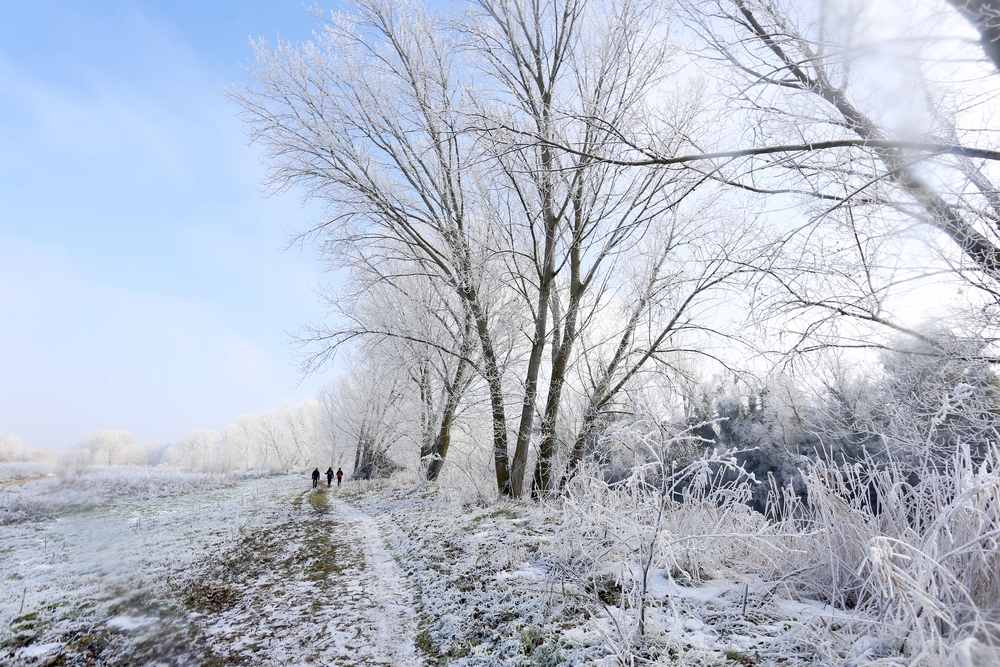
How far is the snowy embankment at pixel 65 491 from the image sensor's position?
682 centimetres

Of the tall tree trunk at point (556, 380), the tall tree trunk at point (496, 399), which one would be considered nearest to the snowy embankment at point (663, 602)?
the tall tree trunk at point (556, 380)

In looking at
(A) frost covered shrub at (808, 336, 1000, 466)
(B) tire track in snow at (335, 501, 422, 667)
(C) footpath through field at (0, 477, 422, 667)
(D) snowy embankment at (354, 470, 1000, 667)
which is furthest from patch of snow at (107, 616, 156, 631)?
(A) frost covered shrub at (808, 336, 1000, 466)

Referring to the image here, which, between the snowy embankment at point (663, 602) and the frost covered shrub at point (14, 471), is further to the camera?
the frost covered shrub at point (14, 471)

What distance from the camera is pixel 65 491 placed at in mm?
7012

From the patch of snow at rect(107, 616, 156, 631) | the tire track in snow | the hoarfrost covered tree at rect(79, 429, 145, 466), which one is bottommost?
the tire track in snow

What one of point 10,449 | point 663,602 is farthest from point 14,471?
point 663,602

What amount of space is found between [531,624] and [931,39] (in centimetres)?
504

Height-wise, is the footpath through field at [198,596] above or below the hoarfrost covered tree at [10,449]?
below

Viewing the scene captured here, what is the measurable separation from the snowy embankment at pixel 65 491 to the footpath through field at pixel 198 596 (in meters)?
0.51

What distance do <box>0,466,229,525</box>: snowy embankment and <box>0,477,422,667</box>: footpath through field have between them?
51 centimetres

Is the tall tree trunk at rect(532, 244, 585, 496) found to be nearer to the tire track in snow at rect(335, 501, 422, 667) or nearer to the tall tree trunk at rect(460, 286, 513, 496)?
the tall tree trunk at rect(460, 286, 513, 496)

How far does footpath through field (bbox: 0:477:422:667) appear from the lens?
377cm

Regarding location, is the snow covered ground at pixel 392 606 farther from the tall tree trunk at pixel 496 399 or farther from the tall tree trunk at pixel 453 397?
the tall tree trunk at pixel 453 397

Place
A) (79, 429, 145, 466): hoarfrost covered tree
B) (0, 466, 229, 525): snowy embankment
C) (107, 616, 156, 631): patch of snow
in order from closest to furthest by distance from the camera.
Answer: (107, 616, 156, 631): patch of snow
(0, 466, 229, 525): snowy embankment
(79, 429, 145, 466): hoarfrost covered tree
